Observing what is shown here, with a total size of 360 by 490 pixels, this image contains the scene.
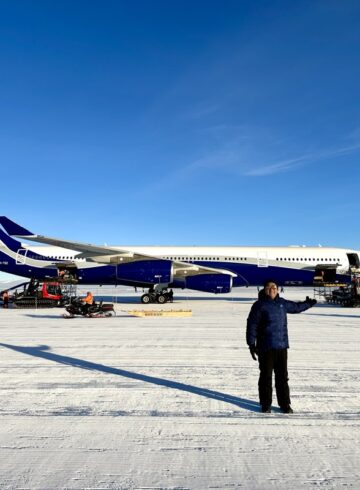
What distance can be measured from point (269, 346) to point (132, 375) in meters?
2.79

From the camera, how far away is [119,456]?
11.5 ft

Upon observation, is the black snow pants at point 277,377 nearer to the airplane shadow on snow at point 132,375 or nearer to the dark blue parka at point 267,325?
the dark blue parka at point 267,325

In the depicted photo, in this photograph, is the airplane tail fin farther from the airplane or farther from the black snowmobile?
the black snowmobile

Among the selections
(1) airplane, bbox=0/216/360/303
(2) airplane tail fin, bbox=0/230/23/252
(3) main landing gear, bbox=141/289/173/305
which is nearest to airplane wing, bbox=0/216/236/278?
(1) airplane, bbox=0/216/360/303

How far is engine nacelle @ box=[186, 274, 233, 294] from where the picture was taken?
21766 millimetres

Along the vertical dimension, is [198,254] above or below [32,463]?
above

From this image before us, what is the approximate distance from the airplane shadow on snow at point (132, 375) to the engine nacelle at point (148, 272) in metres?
12.9

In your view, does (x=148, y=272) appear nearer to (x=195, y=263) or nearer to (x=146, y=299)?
(x=146, y=299)

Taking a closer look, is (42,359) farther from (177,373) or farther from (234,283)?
(234,283)

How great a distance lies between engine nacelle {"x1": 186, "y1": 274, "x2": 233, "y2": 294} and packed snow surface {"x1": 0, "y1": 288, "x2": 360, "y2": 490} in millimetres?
12739

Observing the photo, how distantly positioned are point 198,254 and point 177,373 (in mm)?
18530

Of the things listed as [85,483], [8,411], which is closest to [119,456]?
[85,483]

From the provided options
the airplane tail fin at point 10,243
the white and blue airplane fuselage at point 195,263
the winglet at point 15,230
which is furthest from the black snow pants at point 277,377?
the airplane tail fin at point 10,243

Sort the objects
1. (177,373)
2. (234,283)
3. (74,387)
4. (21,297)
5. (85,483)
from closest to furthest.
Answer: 1. (85,483)
2. (74,387)
3. (177,373)
4. (21,297)
5. (234,283)
